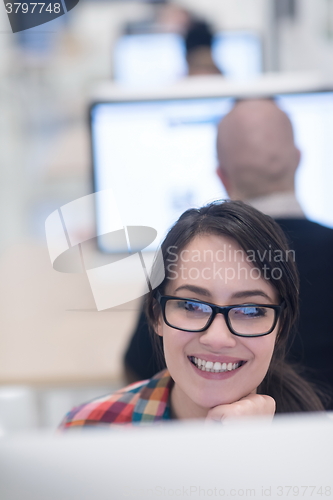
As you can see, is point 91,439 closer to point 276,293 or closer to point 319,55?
point 276,293

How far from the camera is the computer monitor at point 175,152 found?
559 millimetres

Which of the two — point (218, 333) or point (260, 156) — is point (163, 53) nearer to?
point (260, 156)

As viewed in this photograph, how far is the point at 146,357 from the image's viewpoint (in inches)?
21.2

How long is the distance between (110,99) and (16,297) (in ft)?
1.03

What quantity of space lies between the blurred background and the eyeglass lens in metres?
0.11

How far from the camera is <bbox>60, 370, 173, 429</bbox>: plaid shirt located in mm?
489

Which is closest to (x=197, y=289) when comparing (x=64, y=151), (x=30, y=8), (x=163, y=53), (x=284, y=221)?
(x=284, y=221)

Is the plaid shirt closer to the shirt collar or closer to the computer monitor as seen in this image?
the shirt collar

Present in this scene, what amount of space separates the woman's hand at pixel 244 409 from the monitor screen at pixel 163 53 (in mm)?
1569

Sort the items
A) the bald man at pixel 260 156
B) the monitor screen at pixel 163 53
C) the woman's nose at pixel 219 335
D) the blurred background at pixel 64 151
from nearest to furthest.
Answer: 1. the woman's nose at pixel 219 335
2. the bald man at pixel 260 156
3. the blurred background at pixel 64 151
4. the monitor screen at pixel 163 53

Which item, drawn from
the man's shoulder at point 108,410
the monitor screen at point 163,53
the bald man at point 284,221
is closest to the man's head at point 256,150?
the bald man at point 284,221

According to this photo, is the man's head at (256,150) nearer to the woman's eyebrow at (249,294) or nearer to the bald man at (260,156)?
the bald man at (260,156)

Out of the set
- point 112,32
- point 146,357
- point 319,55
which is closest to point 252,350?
point 146,357

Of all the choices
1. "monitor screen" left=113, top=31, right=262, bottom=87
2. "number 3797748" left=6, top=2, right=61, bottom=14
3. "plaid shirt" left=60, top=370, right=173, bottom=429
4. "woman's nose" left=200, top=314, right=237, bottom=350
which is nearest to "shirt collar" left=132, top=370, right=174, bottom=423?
"plaid shirt" left=60, top=370, right=173, bottom=429
